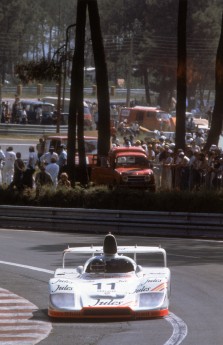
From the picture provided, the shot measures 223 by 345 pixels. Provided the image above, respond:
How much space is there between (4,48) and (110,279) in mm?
90113

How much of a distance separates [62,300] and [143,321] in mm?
1120

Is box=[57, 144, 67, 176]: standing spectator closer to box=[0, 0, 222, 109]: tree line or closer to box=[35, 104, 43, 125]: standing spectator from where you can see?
box=[35, 104, 43, 125]: standing spectator

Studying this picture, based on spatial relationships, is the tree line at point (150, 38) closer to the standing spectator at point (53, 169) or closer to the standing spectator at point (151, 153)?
the standing spectator at point (151, 153)

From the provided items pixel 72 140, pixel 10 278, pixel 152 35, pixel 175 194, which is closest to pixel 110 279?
pixel 10 278

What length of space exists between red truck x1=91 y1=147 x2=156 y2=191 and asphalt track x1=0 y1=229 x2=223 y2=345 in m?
7.82

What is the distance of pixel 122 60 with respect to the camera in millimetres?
103312

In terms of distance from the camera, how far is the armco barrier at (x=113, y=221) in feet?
87.4

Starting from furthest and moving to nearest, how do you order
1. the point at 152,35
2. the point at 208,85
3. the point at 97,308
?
1. the point at 208,85
2. the point at 152,35
3. the point at 97,308

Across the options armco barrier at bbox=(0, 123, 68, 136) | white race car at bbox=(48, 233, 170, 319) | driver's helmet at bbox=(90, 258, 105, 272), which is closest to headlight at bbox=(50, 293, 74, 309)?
white race car at bbox=(48, 233, 170, 319)

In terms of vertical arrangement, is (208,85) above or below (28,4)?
below

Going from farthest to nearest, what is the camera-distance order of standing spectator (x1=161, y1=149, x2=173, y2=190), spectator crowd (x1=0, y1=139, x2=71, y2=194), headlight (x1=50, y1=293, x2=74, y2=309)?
1. standing spectator (x1=161, y1=149, x2=173, y2=190)
2. spectator crowd (x1=0, y1=139, x2=71, y2=194)
3. headlight (x1=50, y1=293, x2=74, y2=309)

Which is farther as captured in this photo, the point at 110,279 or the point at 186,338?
the point at 110,279

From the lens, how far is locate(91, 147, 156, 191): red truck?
35.5 metres

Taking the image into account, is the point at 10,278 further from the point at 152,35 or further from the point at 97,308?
the point at 152,35
